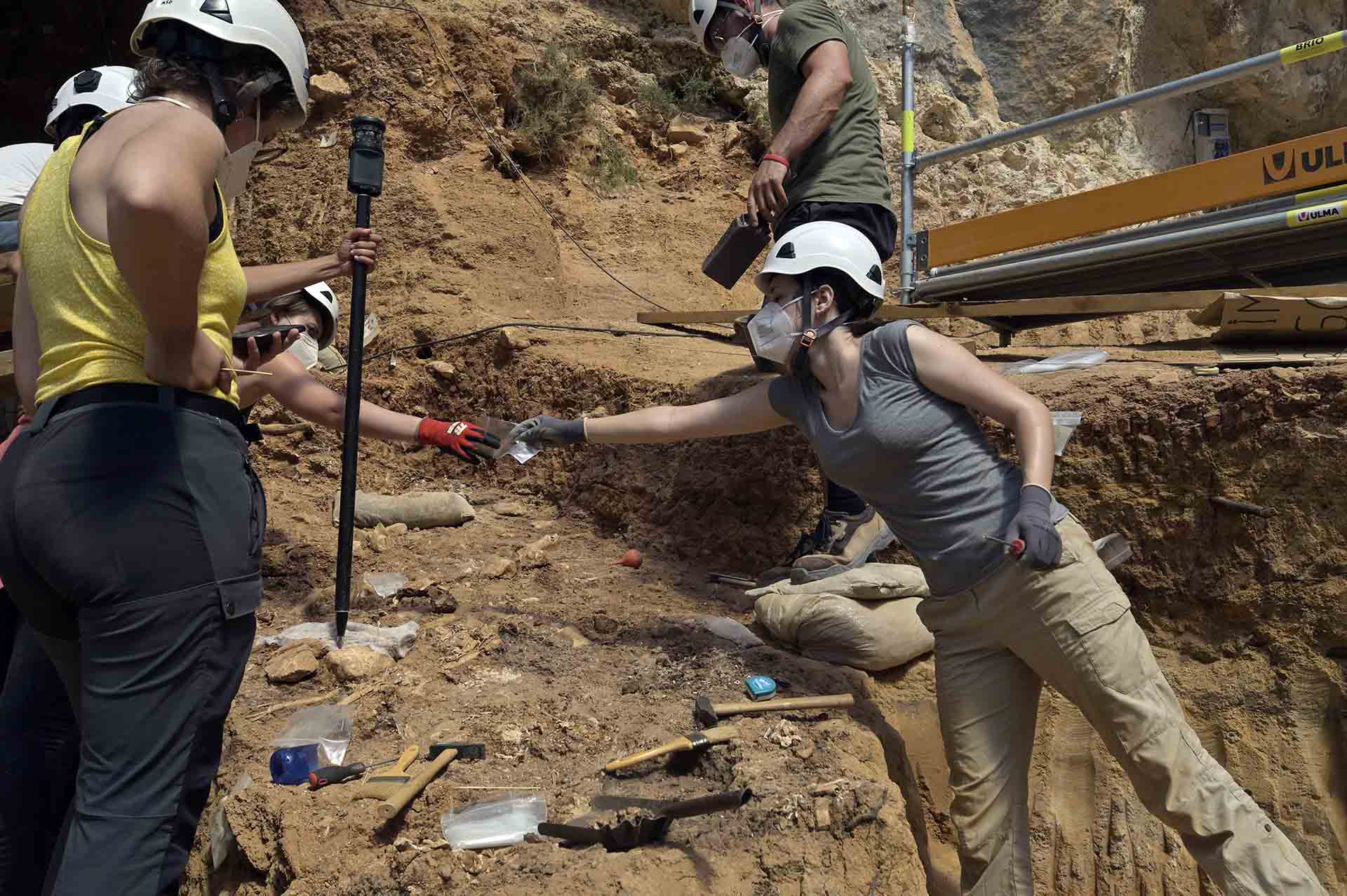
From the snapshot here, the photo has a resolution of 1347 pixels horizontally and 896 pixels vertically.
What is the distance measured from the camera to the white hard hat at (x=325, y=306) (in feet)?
11.8

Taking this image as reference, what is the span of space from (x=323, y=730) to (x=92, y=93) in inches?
105

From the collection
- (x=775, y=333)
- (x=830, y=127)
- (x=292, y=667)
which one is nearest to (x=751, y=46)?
(x=830, y=127)

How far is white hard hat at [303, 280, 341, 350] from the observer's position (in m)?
3.60

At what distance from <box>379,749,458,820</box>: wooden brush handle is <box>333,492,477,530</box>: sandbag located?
221 cm

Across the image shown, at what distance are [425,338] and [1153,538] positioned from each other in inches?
159

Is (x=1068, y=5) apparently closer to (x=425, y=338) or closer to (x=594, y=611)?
(x=425, y=338)

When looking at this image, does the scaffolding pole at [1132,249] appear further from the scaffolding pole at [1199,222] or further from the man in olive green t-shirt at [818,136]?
the man in olive green t-shirt at [818,136]

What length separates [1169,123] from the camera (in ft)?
37.1

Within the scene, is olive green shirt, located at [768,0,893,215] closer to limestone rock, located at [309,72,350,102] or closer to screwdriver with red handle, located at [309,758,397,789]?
screwdriver with red handle, located at [309,758,397,789]

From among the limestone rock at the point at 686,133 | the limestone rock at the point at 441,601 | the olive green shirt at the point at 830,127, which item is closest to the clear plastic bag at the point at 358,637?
the limestone rock at the point at 441,601

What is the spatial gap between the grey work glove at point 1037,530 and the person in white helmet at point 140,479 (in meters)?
1.79

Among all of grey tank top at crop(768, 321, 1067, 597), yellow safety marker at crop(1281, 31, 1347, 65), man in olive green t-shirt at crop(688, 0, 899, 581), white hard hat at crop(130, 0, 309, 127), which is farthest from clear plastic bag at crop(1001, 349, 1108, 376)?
white hard hat at crop(130, 0, 309, 127)

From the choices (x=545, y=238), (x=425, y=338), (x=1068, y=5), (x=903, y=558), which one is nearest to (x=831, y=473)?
(x=903, y=558)

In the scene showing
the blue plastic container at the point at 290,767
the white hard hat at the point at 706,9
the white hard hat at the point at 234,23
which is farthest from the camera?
the white hard hat at the point at 706,9
